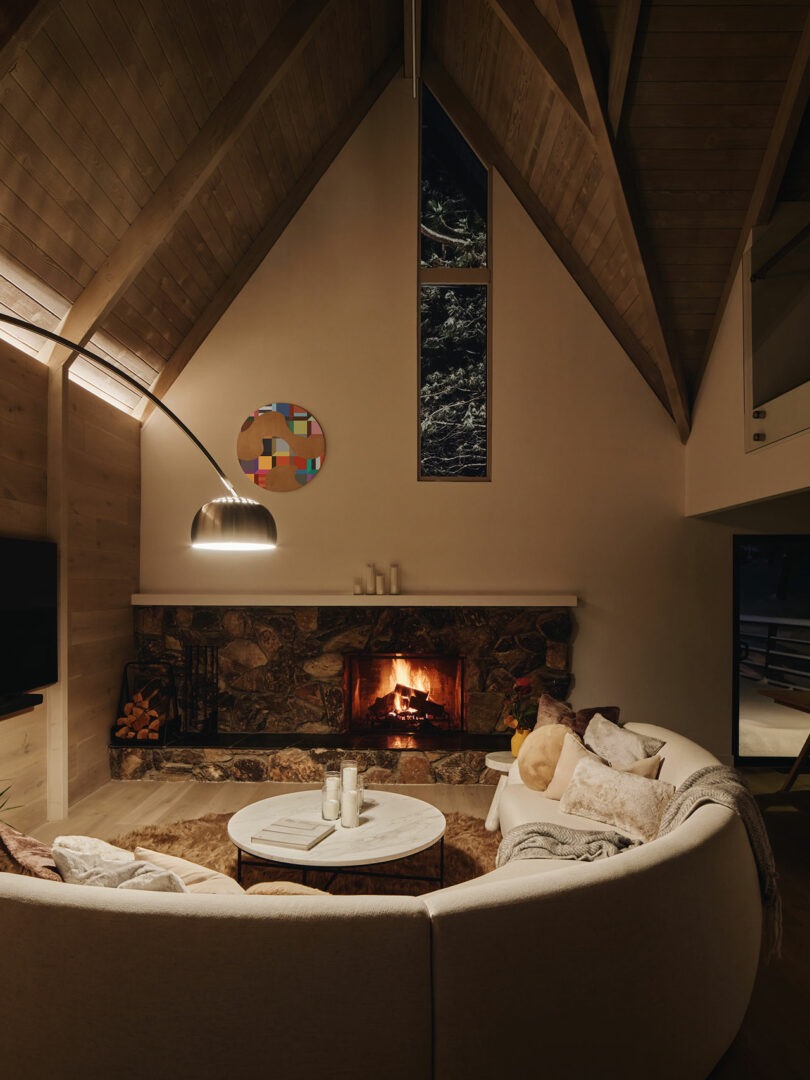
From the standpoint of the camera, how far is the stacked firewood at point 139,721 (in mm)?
4906

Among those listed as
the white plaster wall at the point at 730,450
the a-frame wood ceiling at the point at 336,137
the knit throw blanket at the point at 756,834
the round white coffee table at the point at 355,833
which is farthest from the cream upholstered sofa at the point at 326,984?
the a-frame wood ceiling at the point at 336,137

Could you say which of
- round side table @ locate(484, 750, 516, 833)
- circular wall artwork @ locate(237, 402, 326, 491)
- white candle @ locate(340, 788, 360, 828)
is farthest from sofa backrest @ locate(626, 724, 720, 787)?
circular wall artwork @ locate(237, 402, 326, 491)

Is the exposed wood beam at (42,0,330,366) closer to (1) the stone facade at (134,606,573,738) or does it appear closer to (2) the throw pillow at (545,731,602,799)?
(1) the stone facade at (134,606,573,738)

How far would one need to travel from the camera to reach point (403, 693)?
533 centimetres

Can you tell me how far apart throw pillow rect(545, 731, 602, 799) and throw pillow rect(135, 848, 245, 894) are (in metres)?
1.69

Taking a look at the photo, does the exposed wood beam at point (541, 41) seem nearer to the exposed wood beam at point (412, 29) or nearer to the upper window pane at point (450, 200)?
the exposed wood beam at point (412, 29)

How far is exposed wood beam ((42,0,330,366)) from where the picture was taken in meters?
3.95

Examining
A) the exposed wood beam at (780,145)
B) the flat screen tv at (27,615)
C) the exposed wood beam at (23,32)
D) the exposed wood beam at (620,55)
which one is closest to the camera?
the exposed wood beam at (23,32)

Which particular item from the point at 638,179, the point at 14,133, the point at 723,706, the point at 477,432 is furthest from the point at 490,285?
the point at 723,706

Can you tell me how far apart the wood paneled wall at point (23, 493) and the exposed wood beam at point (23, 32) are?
1.41 metres

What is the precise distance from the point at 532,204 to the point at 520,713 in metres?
3.81

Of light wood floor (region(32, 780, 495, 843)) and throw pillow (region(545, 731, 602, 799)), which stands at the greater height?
throw pillow (region(545, 731, 602, 799))

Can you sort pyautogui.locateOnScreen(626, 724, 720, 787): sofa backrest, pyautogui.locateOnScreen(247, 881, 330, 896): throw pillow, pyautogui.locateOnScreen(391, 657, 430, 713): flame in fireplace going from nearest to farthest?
pyautogui.locateOnScreen(247, 881, 330, 896): throw pillow
pyautogui.locateOnScreen(626, 724, 720, 787): sofa backrest
pyautogui.locateOnScreen(391, 657, 430, 713): flame in fireplace

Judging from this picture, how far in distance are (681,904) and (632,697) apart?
366 centimetres
